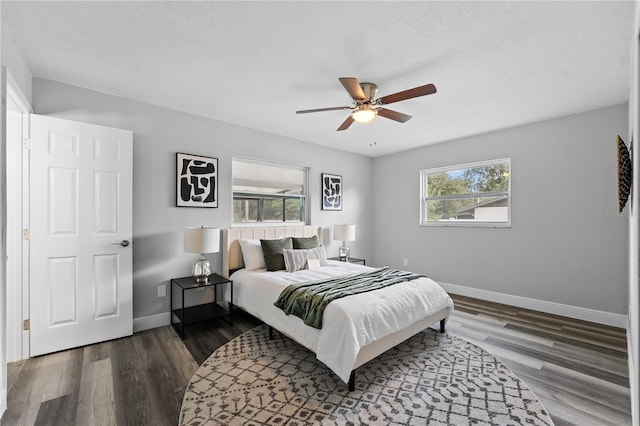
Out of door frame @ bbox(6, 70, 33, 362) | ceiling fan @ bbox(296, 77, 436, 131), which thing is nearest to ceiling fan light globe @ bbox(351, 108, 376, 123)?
ceiling fan @ bbox(296, 77, 436, 131)

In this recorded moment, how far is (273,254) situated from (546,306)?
3.66 m

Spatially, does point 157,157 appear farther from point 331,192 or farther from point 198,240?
point 331,192

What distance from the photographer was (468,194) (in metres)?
4.60

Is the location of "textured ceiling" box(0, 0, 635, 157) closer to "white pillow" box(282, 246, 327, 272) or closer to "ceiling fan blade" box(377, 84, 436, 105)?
"ceiling fan blade" box(377, 84, 436, 105)

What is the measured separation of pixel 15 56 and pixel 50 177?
3.24 ft

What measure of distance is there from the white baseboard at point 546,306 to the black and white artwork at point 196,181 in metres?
4.02

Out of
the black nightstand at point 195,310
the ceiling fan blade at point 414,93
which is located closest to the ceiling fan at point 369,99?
the ceiling fan blade at point 414,93

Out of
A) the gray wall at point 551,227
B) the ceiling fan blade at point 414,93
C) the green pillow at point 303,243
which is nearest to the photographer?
the ceiling fan blade at point 414,93

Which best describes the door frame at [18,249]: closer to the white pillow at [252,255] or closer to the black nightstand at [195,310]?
the black nightstand at [195,310]

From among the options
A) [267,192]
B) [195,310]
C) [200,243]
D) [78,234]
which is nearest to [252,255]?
[200,243]

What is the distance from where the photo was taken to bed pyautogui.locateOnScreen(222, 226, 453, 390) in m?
2.09

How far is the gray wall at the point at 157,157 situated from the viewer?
288cm

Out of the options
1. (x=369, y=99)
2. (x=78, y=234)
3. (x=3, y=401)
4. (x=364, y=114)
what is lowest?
(x=3, y=401)

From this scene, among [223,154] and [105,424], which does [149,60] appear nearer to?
[223,154]
